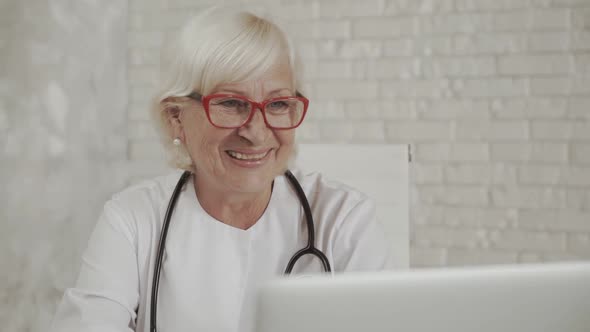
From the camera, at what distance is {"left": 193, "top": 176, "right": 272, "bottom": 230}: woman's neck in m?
1.26

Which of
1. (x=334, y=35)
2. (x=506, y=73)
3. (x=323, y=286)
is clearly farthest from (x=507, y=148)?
(x=323, y=286)

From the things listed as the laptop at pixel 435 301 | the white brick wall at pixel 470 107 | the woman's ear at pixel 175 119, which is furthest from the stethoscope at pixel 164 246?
the white brick wall at pixel 470 107

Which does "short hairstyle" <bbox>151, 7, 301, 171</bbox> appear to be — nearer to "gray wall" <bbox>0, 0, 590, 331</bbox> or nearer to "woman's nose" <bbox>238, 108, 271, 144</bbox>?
"woman's nose" <bbox>238, 108, 271, 144</bbox>

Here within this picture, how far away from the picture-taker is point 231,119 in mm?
1177

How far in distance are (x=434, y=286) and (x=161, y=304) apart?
836 mm

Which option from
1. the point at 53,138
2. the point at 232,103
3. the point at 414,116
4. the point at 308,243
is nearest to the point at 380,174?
the point at 308,243

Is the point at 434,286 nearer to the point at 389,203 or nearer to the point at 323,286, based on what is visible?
the point at 323,286

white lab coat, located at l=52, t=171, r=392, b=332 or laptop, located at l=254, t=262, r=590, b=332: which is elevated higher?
laptop, located at l=254, t=262, r=590, b=332

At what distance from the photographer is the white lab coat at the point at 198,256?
1146 mm

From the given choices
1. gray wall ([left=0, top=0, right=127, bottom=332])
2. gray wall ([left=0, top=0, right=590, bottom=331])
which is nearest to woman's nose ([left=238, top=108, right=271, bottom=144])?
gray wall ([left=0, top=0, right=590, bottom=331])

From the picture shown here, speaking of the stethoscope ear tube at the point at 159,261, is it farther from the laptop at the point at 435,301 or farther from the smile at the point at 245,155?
the laptop at the point at 435,301

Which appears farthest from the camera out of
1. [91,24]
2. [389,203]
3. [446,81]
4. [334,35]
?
[91,24]

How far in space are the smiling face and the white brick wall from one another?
1009mm

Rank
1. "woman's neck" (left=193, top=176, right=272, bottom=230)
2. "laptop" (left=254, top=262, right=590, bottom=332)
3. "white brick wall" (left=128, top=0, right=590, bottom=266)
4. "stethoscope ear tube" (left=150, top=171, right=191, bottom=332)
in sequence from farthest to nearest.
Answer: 1. "white brick wall" (left=128, top=0, right=590, bottom=266)
2. "woman's neck" (left=193, top=176, right=272, bottom=230)
3. "stethoscope ear tube" (left=150, top=171, right=191, bottom=332)
4. "laptop" (left=254, top=262, right=590, bottom=332)
